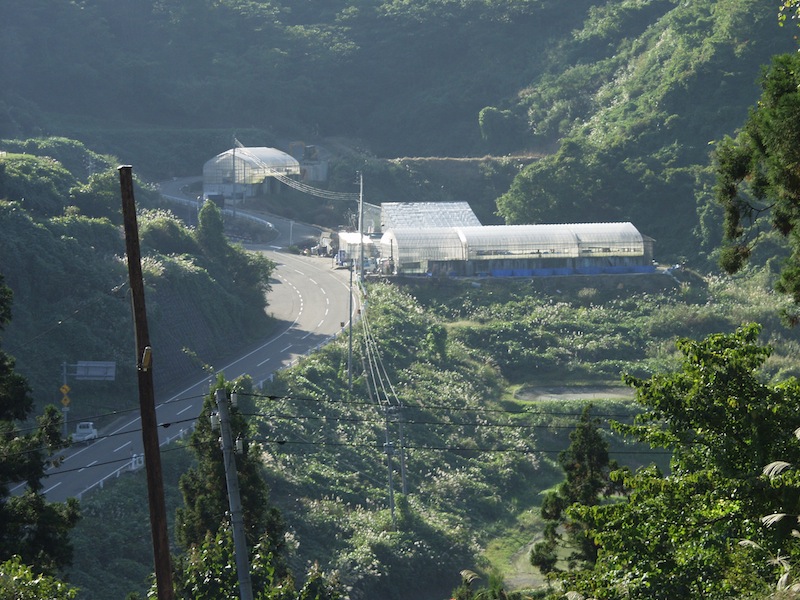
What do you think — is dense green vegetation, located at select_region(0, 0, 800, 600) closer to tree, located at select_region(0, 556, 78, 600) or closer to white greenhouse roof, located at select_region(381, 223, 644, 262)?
tree, located at select_region(0, 556, 78, 600)

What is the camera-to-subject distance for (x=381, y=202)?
85.4 m

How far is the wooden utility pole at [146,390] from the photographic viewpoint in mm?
14406

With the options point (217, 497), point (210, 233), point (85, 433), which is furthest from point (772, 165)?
point (210, 233)

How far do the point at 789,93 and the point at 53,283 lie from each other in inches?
1472

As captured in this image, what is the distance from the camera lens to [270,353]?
53312mm

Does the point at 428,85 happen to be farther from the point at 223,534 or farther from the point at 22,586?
the point at 22,586

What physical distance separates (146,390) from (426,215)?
60871 mm

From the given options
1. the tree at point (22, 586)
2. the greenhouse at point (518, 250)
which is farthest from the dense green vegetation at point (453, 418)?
the tree at point (22, 586)

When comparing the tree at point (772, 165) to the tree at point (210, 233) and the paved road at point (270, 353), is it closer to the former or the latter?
the paved road at point (270, 353)

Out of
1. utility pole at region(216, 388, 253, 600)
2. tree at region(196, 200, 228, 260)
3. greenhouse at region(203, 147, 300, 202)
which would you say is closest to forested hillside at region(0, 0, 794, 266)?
greenhouse at region(203, 147, 300, 202)

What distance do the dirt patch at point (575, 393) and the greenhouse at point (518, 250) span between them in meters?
13.7

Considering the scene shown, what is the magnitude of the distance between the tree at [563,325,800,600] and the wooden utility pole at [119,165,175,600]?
5.59 metres

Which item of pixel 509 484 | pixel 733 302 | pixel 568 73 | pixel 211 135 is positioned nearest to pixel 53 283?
pixel 509 484

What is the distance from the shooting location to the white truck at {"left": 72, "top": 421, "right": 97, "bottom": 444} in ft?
130
